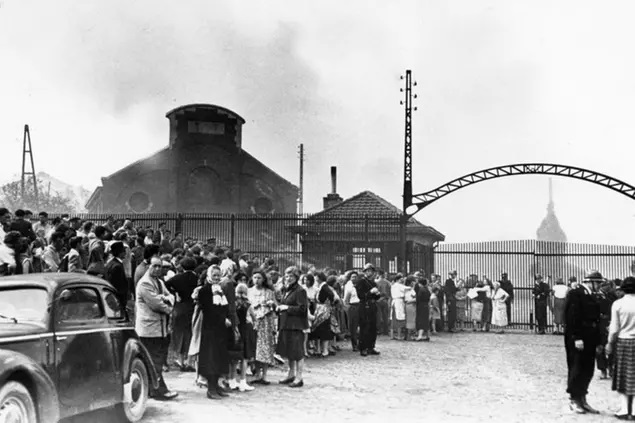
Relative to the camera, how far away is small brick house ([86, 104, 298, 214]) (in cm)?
4419

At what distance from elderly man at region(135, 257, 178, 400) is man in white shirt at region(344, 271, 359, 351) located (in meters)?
7.82

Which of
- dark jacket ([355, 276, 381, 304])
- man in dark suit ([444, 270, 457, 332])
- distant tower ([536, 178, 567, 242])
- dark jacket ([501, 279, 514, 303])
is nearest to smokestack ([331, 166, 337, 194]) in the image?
man in dark suit ([444, 270, 457, 332])

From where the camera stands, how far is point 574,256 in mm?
24562

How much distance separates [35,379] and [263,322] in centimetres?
561

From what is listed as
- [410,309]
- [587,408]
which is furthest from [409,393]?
[410,309]

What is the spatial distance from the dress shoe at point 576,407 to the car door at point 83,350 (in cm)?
630

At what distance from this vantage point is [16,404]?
675cm

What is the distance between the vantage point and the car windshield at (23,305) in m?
7.41

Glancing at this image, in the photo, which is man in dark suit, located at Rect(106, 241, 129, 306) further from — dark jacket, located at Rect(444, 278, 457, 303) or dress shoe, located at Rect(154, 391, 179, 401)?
dark jacket, located at Rect(444, 278, 457, 303)

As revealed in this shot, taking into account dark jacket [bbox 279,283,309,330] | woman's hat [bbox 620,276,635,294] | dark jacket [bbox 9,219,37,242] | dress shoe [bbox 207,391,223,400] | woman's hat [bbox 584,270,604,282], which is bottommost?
dress shoe [bbox 207,391,223,400]

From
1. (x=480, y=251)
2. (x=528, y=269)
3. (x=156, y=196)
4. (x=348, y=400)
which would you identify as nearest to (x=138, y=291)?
(x=348, y=400)

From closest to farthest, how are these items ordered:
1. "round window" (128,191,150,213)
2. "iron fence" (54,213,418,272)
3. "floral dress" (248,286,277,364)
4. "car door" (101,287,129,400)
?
"car door" (101,287,129,400) < "floral dress" (248,286,277,364) < "iron fence" (54,213,418,272) < "round window" (128,191,150,213)

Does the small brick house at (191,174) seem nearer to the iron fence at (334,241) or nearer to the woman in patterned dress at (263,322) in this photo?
the iron fence at (334,241)

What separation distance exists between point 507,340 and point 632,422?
11928 mm
